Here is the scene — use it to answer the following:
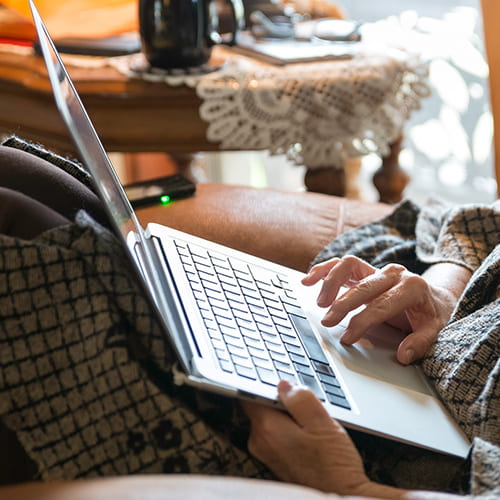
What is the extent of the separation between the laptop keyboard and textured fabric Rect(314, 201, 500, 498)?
0.08m

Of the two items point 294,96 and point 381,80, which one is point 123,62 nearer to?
point 294,96

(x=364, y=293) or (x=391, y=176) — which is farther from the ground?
(x=364, y=293)

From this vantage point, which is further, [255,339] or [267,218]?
[267,218]

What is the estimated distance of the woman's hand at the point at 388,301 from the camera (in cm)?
57

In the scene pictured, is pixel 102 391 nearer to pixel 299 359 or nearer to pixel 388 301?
pixel 299 359

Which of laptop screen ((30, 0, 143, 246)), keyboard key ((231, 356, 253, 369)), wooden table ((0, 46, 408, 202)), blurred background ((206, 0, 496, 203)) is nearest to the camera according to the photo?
laptop screen ((30, 0, 143, 246))

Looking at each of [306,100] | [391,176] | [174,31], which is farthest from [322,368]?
[391,176]

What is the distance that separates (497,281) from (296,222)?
0.93ft

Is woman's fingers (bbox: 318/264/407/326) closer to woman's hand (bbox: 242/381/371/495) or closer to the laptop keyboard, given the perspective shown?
the laptop keyboard

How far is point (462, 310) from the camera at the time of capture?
0.61 metres

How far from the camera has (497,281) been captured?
0.62 metres

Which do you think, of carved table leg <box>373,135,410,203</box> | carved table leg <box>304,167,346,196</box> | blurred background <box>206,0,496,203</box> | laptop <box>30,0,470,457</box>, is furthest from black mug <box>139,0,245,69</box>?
blurred background <box>206,0,496,203</box>

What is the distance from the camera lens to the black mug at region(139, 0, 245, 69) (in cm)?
113

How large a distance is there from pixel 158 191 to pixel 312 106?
0.37m
